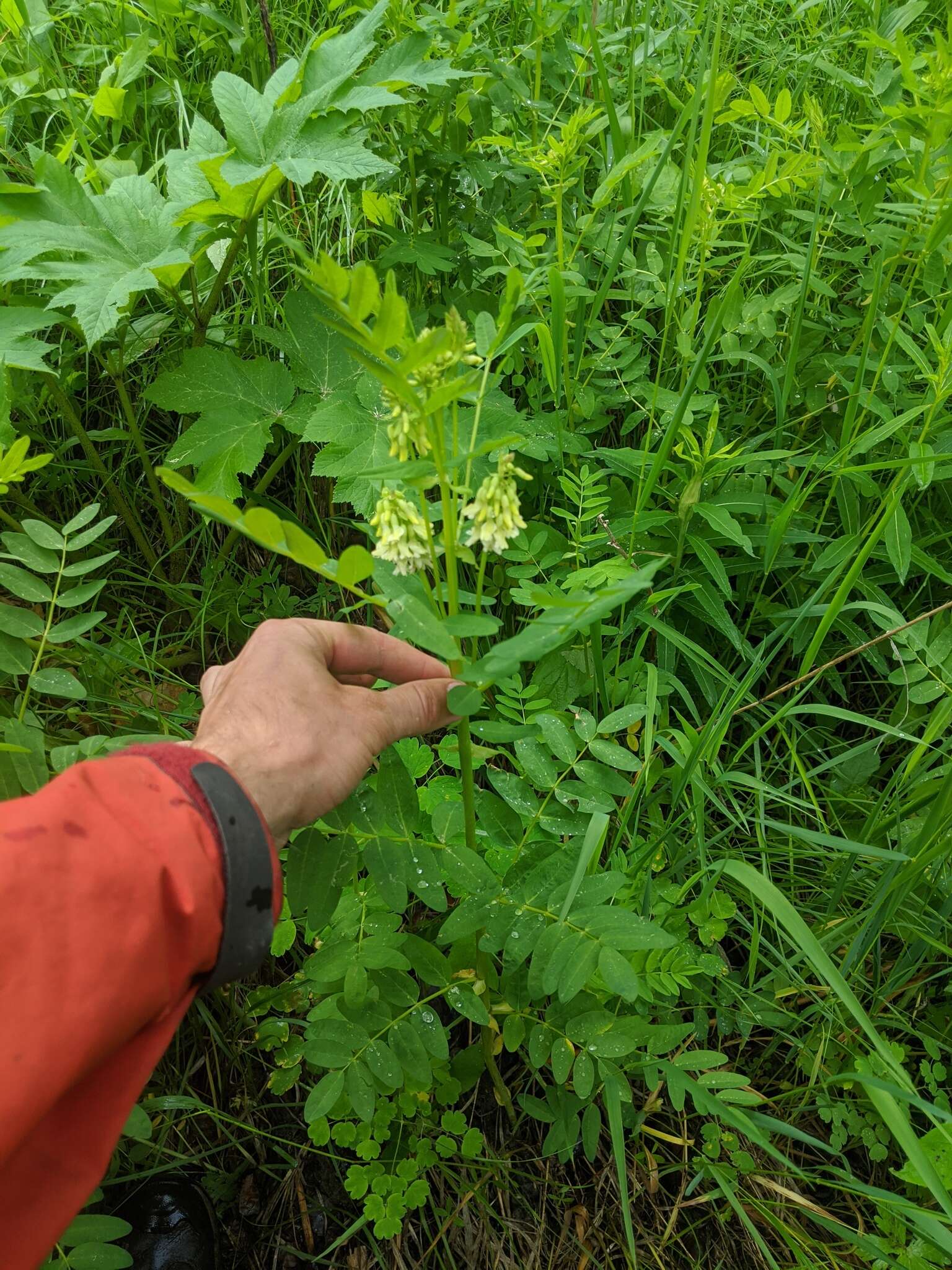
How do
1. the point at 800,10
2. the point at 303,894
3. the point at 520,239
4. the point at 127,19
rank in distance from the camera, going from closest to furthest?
1. the point at 303,894
2. the point at 520,239
3. the point at 800,10
4. the point at 127,19

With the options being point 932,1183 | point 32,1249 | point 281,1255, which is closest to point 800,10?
point 932,1183

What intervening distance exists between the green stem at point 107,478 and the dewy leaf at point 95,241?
0.89 ft

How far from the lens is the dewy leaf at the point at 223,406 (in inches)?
81.8

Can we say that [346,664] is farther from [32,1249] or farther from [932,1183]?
[932,1183]

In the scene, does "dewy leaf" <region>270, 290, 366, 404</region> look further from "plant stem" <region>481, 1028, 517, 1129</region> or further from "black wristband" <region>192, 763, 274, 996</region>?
"plant stem" <region>481, 1028, 517, 1129</region>

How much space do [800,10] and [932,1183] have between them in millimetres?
3143

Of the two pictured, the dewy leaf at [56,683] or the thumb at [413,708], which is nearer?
the thumb at [413,708]

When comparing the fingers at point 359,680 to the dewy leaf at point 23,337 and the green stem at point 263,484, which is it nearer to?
the green stem at point 263,484

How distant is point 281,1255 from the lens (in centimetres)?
178

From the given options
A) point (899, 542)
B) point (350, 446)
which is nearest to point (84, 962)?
point (350, 446)

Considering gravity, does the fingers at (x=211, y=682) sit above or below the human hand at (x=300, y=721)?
below

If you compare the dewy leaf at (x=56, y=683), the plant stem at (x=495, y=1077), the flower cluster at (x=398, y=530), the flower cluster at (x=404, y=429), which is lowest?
the plant stem at (x=495, y=1077)

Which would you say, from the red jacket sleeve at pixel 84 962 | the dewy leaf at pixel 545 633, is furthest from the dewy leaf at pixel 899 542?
the red jacket sleeve at pixel 84 962

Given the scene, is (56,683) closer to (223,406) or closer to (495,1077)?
(223,406)
